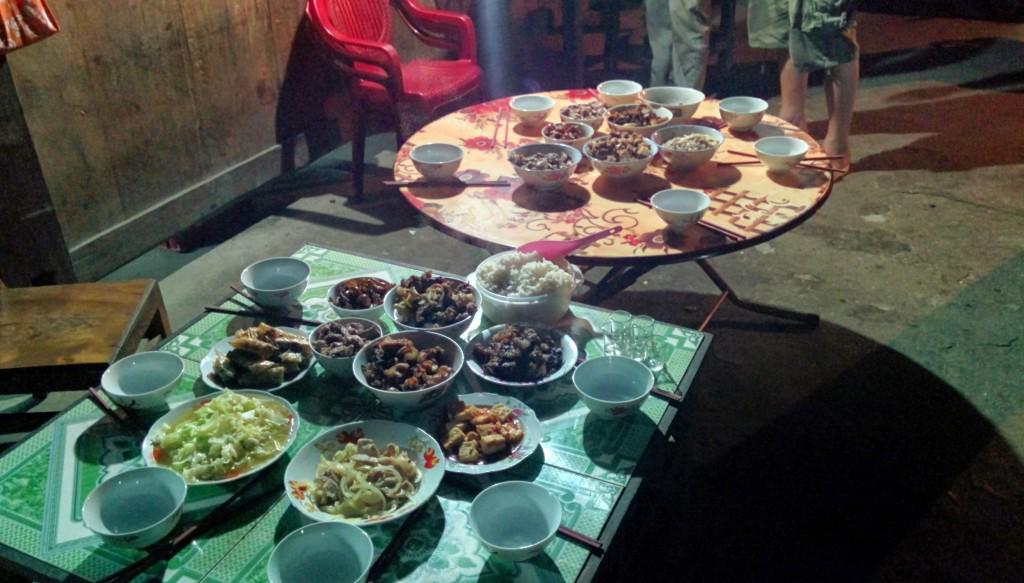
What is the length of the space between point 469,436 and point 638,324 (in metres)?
0.63

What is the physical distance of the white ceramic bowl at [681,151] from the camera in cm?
249

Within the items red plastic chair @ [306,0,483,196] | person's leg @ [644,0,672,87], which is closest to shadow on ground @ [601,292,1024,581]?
red plastic chair @ [306,0,483,196]

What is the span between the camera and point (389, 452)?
1553 millimetres

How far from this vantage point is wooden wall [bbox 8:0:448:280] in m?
3.21

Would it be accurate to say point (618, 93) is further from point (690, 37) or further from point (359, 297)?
point (690, 37)

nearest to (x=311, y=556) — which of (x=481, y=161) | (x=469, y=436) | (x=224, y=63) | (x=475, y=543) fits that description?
(x=475, y=543)

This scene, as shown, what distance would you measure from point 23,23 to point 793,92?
3.65m

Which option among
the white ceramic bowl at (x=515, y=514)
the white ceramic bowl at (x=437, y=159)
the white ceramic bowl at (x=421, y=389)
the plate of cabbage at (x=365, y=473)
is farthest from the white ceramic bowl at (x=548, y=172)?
the white ceramic bowl at (x=515, y=514)

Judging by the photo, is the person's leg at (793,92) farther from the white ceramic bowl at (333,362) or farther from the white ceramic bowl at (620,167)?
the white ceramic bowl at (333,362)

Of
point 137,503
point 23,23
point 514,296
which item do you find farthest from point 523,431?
point 23,23

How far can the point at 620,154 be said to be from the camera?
2479mm

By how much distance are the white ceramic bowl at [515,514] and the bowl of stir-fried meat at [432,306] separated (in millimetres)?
541

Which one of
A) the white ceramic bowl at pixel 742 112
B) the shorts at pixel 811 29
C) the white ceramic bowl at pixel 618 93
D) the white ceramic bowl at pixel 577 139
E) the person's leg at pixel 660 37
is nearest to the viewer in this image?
the white ceramic bowl at pixel 577 139

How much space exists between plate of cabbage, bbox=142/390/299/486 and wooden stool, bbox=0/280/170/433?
0.72m
